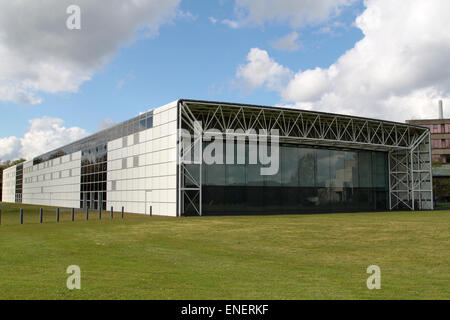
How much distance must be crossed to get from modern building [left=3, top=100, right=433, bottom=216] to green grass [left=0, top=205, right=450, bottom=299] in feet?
60.0

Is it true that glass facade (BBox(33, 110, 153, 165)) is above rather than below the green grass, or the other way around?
above

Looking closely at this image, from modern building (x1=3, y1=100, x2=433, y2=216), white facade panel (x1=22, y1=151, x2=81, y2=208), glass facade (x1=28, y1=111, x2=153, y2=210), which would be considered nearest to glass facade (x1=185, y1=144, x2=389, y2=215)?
modern building (x1=3, y1=100, x2=433, y2=216)

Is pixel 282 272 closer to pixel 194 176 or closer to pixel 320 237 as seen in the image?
pixel 320 237

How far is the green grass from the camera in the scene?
7480 millimetres

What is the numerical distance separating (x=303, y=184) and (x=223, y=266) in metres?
32.7

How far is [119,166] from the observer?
43250 millimetres

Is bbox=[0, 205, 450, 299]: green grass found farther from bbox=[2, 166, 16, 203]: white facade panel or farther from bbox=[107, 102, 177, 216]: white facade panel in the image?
bbox=[2, 166, 16, 203]: white facade panel

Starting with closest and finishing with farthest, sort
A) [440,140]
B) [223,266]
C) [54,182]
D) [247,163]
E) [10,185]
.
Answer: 1. [223,266]
2. [247,163]
3. [54,182]
4. [440,140]
5. [10,185]

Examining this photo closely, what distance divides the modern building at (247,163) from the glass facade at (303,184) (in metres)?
0.10

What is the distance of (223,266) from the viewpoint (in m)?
10.2

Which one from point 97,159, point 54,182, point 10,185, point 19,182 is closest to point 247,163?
point 97,159

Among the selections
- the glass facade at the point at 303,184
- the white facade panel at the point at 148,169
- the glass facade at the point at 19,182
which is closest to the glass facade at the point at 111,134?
the white facade panel at the point at 148,169

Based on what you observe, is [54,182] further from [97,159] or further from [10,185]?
[10,185]
